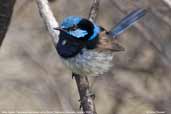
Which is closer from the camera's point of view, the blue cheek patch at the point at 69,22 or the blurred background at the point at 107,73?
the blue cheek patch at the point at 69,22

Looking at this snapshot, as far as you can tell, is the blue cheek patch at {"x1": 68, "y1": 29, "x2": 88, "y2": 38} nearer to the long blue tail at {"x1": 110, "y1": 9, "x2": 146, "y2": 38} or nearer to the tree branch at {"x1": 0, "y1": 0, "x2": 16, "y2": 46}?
the long blue tail at {"x1": 110, "y1": 9, "x2": 146, "y2": 38}

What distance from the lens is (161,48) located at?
470 centimetres

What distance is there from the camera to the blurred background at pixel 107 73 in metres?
4.92

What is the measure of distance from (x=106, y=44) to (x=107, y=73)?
3.50 ft

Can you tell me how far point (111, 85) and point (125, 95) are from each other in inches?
7.5

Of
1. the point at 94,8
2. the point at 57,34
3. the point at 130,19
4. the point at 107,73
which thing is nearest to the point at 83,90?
the point at 57,34

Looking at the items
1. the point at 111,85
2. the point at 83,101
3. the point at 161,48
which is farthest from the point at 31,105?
the point at 83,101

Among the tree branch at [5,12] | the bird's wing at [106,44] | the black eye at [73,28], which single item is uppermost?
the tree branch at [5,12]

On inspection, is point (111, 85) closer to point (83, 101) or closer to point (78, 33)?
point (78, 33)

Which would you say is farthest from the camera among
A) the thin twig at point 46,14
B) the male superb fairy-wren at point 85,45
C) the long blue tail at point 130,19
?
the long blue tail at point 130,19

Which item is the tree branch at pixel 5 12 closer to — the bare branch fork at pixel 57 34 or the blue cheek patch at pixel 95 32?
the bare branch fork at pixel 57 34

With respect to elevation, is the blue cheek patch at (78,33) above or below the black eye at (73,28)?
below

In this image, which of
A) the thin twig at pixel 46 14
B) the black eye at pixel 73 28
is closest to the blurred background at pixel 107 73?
the black eye at pixel 73 28

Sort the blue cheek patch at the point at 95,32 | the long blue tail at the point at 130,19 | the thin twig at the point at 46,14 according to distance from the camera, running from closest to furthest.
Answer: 1. the thin twig at the point at 46,14
2. the blue cheek patch at the point at 95,32
3. the long blue tail at the point at 130,19
